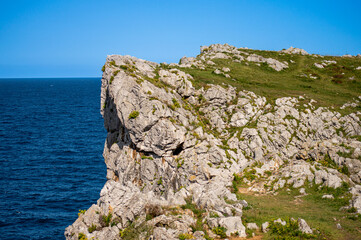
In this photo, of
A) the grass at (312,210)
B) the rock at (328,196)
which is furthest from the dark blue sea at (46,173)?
the rock at (328,196)

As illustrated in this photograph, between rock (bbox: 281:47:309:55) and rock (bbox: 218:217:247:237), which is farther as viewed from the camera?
rock (bbox: 281:47:309:55)

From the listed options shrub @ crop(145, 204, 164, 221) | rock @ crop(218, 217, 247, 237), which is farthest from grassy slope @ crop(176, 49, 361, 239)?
shrub @ crop(145, 204, 164, 221)

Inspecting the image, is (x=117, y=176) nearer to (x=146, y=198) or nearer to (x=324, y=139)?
(x=146, y=198)

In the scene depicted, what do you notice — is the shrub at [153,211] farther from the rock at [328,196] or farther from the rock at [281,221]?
the rock at [328,196]

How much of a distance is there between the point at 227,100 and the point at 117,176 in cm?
2329

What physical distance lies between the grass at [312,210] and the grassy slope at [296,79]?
23.0m

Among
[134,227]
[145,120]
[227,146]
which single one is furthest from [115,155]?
[134,227]

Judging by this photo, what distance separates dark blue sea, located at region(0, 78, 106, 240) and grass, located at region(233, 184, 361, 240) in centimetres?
3414

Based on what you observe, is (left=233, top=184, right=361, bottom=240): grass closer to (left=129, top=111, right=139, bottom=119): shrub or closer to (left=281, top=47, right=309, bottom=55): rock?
(left=129, top=111, right=139, bottom=119): shrub

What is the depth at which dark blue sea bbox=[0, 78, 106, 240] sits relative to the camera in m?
49.1

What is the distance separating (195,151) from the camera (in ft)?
130

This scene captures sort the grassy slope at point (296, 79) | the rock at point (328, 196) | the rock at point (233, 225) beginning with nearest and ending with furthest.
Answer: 1. the rock at point (233, 225)
2. the rock at point (328, 196)
3. the grassy slope at point (296, 79)

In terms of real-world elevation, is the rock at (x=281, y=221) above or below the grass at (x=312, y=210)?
above

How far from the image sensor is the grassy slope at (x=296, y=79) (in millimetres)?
54938
